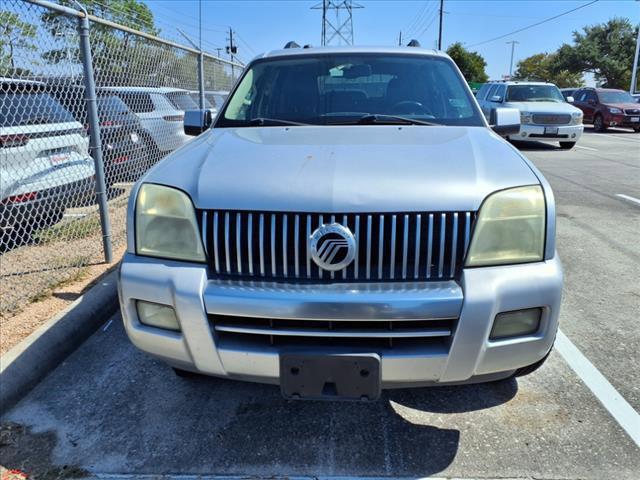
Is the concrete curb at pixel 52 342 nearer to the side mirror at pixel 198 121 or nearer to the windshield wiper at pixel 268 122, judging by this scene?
the side mirror at pixel 198 121

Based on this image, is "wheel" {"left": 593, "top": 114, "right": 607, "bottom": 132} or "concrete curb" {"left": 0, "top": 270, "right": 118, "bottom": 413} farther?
"wheel" {"left": 593, "top": 114, "right": 607, "bottom": 132}

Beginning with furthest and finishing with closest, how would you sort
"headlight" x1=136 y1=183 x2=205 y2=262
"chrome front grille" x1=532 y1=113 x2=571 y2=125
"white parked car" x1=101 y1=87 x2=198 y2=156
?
"chrome front grille" x1=532 y1=113 x2=571 y2=125 → "white parked car" x1=101 y1=87 x2=198 y2=156 → "headlight" x1=136 y1=183 x2=205 y2=262

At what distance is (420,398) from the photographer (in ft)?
9.09

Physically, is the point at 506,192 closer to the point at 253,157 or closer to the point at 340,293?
the point at 340,293

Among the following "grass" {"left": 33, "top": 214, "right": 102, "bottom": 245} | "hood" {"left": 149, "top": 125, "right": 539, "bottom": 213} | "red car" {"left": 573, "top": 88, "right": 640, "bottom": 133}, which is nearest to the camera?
"hood" {"left": 149, "top": 125, "right": 539, "bottom": 213}

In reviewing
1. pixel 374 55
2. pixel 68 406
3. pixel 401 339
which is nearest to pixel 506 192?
pixel 401 339

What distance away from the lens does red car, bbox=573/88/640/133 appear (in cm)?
2067

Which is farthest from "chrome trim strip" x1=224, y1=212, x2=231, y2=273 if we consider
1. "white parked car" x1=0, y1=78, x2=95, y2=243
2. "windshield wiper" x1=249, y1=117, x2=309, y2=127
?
"white parked car" x1=0, y1=78, x2=95, y2=243

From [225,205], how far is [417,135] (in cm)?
124

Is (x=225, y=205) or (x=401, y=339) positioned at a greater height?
(x=225, y=205)

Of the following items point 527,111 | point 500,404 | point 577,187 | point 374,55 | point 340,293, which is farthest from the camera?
point 527,111

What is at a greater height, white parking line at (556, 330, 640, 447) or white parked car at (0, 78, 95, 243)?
white parked car at (0, 78, 95, 243)

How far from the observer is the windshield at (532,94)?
46.8 feet

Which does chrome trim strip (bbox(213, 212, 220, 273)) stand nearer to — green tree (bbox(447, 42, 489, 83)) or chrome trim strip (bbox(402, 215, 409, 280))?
chrome trim strip (bbox(402, 215, 409, 280))
